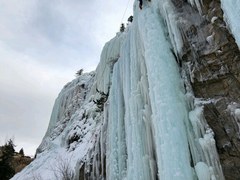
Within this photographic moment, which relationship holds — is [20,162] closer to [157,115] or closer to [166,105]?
[157,115]

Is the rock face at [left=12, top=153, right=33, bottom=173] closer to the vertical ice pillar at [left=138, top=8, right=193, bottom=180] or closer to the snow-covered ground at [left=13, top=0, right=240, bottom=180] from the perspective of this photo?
the snow-covered ground at [left=13, top=0, right=240, bottom=180]

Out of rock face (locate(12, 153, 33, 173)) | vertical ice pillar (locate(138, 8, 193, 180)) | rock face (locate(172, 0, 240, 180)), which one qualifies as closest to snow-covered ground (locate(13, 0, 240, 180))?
vertical ice pillar (locate(138, 8, 193, 180))

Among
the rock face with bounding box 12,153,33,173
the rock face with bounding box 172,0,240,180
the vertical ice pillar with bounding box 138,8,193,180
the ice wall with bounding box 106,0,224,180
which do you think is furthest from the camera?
the rock face with bounding box 12,153,33,173

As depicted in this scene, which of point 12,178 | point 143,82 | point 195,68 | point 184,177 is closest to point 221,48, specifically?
point 195,68

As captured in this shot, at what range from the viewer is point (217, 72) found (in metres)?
6.64

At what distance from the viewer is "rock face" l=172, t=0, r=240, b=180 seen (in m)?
6.02

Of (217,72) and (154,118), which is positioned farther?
(217,72)

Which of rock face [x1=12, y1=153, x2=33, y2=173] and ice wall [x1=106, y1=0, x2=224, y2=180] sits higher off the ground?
rock face [x1=12, y1=153, x2=33, y2=173]

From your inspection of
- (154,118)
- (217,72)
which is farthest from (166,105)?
(217,72)

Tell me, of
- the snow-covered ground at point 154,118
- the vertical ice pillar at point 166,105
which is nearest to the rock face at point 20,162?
the snow-covered ground at point 154,118

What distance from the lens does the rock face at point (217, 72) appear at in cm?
602

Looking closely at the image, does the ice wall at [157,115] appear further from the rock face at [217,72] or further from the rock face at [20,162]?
the rock face at [20,162]

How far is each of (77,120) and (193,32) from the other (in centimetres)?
1188

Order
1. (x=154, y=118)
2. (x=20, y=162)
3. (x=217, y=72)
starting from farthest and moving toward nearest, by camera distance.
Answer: (x=20, y=162) < (x=217, y=72) < (x=154, y=118)
